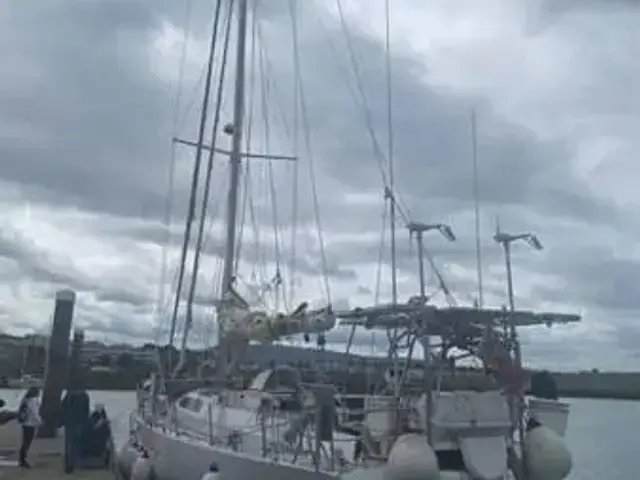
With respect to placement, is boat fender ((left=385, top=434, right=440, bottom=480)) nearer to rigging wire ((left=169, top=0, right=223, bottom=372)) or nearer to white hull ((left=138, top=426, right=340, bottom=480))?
white hull ((left=138, top=426, right=340, bottom=480))

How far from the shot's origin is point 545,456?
702 inches

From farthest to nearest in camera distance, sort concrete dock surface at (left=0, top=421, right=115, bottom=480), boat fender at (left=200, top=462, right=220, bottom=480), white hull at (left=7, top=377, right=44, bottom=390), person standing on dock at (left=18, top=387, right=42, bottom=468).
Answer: white hull at (left=7, top=377, right=44, bottom=390), person standing on dock at (left=18, top=387, right=42, bottom=468), concrete dock surface at (left=0, top=421, right=115, bottom=480), boat fender at (left=200, top=462, right=220, bottom=480)

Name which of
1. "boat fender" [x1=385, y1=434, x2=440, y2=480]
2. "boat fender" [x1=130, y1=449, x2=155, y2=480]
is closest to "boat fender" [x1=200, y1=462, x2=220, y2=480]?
"boat fender" [x1=385, y1=434, x2=440, y2=480]

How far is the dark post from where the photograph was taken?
31047 mm

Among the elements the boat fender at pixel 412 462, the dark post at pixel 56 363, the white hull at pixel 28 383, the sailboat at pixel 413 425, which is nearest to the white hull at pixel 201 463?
the sailboat at pixel 413 425

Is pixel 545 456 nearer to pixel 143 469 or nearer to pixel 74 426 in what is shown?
pixel 143 469

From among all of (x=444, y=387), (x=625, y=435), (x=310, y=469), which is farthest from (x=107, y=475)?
(x=625, y=435)

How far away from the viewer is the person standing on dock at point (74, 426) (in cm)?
2358

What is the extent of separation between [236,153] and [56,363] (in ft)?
30.6

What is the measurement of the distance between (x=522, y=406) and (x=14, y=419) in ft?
63.9

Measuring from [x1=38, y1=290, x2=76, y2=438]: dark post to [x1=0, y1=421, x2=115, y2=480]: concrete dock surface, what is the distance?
1000 mm

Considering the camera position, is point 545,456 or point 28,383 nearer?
point 545,456

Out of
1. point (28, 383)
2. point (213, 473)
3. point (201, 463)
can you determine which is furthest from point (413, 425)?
point (28, 383)

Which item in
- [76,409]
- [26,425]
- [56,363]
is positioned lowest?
[26,425]
